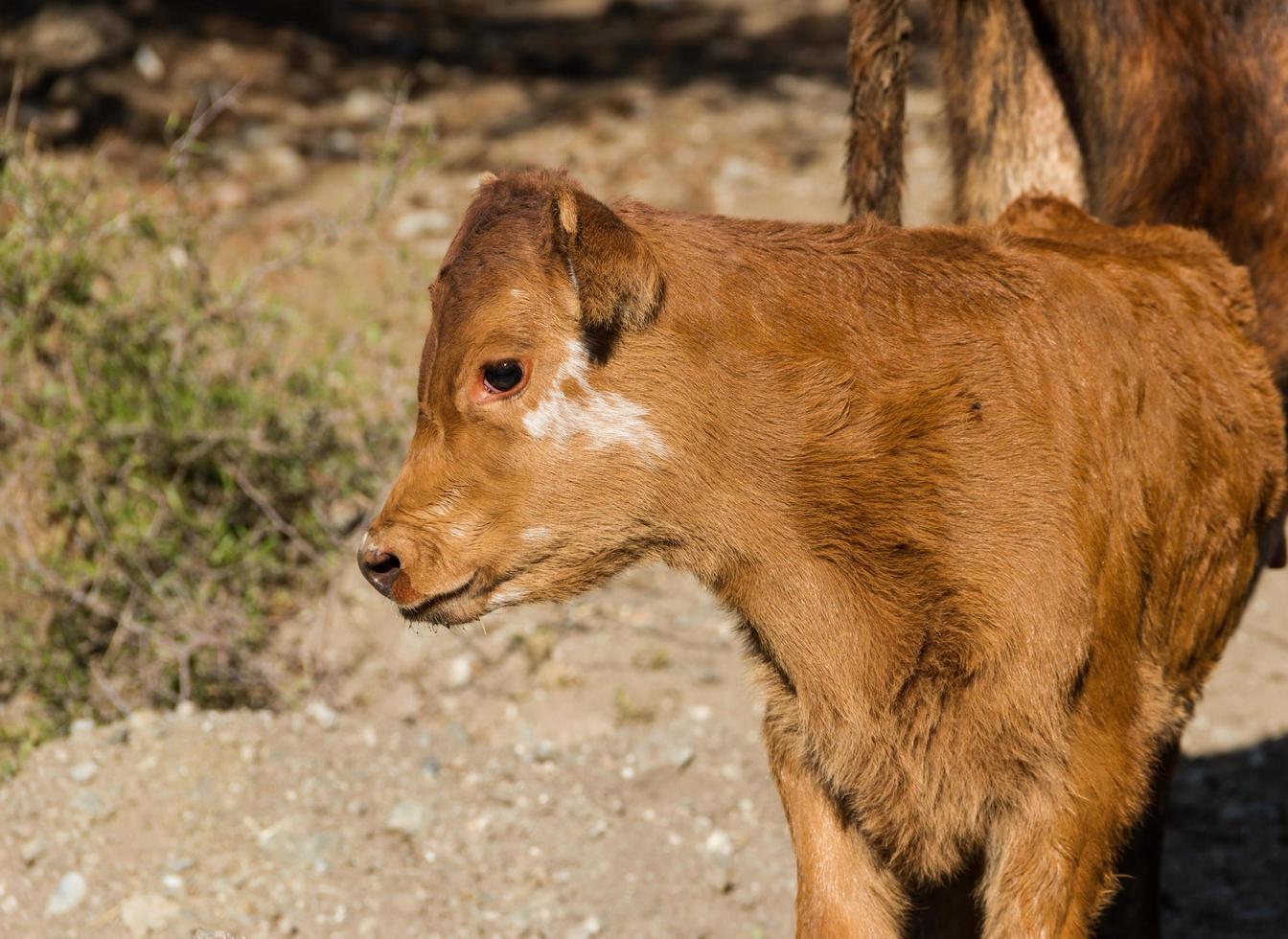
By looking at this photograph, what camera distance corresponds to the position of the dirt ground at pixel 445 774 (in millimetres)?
4879

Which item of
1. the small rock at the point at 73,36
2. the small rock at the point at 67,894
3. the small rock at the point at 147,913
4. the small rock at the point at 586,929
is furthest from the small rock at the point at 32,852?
the small rock at the point at 73,36

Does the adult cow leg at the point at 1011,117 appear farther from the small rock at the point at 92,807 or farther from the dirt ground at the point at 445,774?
the small rock at the point at 92,807

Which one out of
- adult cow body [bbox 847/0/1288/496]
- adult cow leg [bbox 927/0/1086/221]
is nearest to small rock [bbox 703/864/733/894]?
adult cow body [bbox 847/0/1288/496]

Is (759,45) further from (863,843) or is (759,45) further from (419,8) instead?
(863,843)

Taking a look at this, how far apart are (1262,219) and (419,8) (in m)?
9.52

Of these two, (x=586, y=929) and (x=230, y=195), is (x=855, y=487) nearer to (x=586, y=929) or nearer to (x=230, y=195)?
(x=586, y=929)

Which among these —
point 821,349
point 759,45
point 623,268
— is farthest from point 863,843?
point 759,45

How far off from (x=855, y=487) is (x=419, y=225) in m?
6.28

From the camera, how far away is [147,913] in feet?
15.3

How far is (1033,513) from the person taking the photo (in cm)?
348

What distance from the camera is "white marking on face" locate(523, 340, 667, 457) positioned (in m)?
3.43

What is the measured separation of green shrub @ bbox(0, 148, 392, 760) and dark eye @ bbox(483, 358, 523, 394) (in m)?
2.76

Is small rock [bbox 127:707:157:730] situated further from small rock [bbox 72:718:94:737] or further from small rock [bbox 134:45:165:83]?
small rock [bbox 134:45:165:83]

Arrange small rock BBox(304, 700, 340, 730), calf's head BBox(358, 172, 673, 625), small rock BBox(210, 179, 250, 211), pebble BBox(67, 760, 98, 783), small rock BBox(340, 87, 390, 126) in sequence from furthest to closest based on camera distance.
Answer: small rock BBox(340, 87, 390, 126) < small rock BBox(210, 179, 250, 211) < small rock BBox(304, 700, 340, 730) < pebble BBox(67, 760, 98, 783) < calf's head BBox(358, 172, 673, 625)
